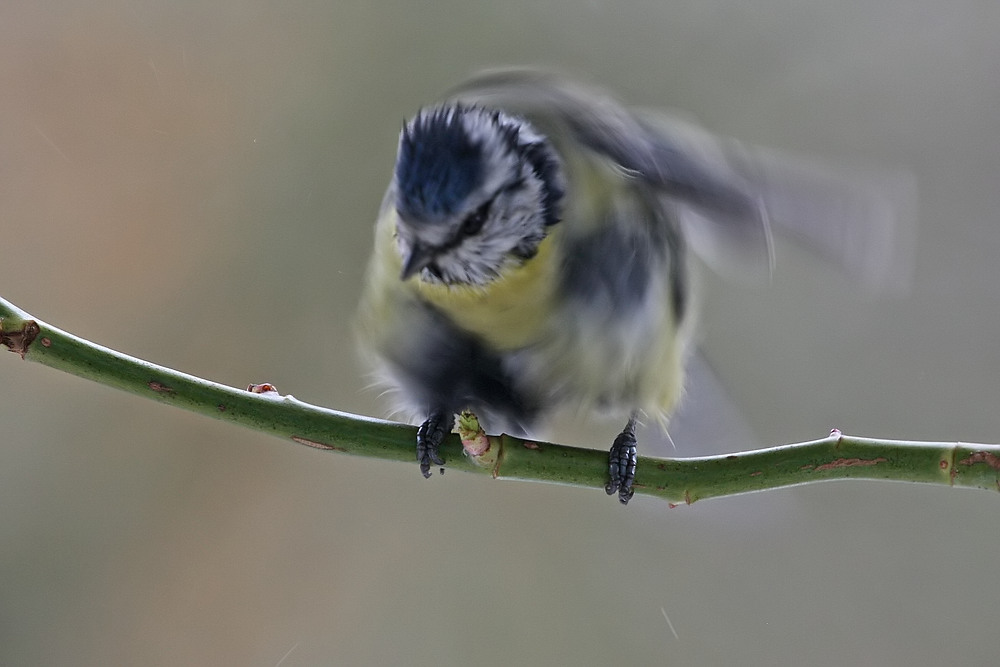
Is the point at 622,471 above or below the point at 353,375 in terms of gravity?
below

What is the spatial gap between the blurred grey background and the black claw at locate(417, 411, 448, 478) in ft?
1.13

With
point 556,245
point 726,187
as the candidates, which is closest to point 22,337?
point 556,245

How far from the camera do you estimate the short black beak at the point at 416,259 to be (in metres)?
0.56

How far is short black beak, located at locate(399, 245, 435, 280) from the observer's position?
22.0 inches

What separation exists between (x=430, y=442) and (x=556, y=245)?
0.15 m

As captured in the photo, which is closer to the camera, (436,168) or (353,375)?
(436,168)

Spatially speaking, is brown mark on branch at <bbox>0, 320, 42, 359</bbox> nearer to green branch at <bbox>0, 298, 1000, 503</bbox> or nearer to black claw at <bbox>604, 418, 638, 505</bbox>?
green branch at <bbox>0, 298, 1000, 503</bbox>

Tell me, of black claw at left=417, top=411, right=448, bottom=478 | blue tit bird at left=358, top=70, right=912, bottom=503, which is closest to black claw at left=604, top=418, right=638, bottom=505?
blue tit bird at left=358, top=70, right=912, bottom=503

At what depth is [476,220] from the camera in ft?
1.89

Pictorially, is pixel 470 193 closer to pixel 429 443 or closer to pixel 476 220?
pixel 476 220

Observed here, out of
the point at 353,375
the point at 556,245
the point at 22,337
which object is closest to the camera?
the point at 22,337

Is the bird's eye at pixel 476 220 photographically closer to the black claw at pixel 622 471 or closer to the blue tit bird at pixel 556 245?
the blue tit bird at pixel 556 245

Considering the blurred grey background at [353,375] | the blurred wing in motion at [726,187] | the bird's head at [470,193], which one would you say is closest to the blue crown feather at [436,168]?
the bird's head at [470,193]

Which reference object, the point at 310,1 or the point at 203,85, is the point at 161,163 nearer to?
the point at 203,85
